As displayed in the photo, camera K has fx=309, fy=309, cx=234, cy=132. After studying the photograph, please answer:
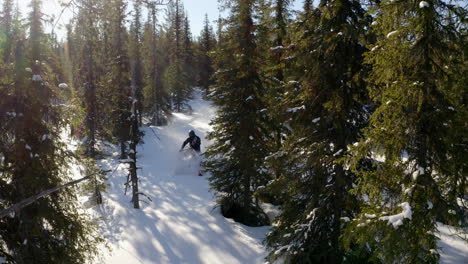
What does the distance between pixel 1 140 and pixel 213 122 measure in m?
8.50

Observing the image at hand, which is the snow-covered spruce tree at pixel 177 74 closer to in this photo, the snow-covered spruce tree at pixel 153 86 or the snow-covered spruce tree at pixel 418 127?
the snow-covered spruce tree at pixel 153 86

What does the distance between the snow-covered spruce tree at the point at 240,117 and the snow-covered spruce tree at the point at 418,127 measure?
8276 millimetres

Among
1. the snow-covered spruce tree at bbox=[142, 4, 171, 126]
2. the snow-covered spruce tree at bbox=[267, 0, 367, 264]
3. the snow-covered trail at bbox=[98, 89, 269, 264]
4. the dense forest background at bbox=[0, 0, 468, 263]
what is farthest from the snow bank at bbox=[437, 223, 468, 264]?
the snow-covered spruce tree at bbox=[142, 4, 171, 126]

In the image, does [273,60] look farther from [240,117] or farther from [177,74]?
[177,74]

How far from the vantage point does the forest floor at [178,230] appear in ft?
36.1

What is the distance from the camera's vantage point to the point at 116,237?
12477mm

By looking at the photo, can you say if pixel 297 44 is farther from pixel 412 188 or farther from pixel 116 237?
pixel 116 237

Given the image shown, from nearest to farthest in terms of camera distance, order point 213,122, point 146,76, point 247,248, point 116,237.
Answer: point 247,248
point 116,237
point 213,122
point 146,76

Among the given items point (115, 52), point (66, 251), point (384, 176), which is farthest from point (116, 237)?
point (115, 52)

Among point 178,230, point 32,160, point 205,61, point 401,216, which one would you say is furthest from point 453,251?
point 205,61

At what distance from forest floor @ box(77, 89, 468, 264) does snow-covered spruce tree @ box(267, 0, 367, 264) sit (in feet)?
9.69

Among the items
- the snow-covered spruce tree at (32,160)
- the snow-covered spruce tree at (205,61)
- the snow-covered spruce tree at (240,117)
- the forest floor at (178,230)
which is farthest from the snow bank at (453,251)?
the snow-covered spruce tree at (205,61)

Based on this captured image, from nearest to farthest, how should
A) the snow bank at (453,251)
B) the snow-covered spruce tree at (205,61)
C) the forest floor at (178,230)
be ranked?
the snow bank at (453,251) < the forest floor at (178,230) < the snow-covered spruce tree at (205,61)

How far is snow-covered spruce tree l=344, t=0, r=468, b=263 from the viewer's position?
16.3 ft
